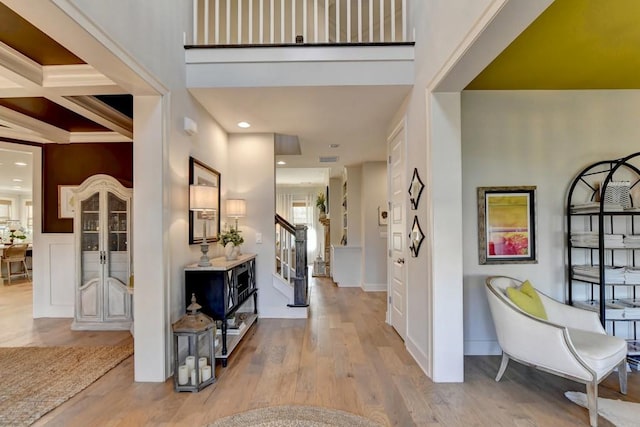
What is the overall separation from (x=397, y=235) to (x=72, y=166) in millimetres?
4714

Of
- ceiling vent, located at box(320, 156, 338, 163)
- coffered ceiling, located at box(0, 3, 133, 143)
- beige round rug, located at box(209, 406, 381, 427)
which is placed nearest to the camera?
beige round rug, located at box(209, 406, 381, 427)

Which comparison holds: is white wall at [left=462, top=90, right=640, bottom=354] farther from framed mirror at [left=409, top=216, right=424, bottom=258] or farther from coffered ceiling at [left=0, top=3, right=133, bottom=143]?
coffered ceiling at [left=0, top=3, right=133, bottom=143]

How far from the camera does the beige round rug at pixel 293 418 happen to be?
204cm

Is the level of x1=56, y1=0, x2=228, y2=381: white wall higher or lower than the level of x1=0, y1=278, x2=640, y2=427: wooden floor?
higher

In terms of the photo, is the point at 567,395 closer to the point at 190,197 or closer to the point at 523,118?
the point at 523,118

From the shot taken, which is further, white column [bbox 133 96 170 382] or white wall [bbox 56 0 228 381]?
white column [bbox 133 96 170 382]

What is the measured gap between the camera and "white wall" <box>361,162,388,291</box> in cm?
636

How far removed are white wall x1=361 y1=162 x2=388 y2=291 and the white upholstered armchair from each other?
359cm

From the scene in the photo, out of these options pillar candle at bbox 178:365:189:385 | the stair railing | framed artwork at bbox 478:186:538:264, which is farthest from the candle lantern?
framed artwork at bbox 478:186:538:264

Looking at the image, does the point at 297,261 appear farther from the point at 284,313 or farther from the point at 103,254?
the point at 103,254

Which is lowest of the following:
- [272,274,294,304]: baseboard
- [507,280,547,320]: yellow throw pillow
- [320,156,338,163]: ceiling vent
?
[272,274,294,304]: baseboard

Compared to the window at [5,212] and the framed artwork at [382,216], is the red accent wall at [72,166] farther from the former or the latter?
the window at [5,212]

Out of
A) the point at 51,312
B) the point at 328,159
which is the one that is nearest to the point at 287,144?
the point at 328,159

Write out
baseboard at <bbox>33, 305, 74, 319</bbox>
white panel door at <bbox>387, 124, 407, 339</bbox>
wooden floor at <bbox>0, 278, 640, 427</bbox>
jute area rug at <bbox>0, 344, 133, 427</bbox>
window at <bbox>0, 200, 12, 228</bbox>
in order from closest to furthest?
wooden floor at <bbox>0, 278, 640, 427</bbox> → jute area rug at <bbox>0, 344, 133, 427</bbox> → white panel door at <bbox>387, 124, 407, 339</bbox> → baseboard at <bbox>33, 305, 74, 319</bbox> → window at <bbox>0, 200, 12, 228</bbox>
